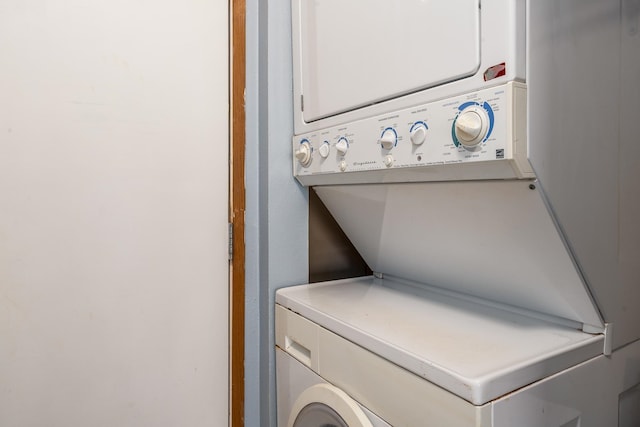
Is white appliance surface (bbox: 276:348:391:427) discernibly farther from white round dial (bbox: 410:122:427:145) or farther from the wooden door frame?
white round dial (bbox: 410:122:427:145)

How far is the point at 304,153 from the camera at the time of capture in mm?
1691

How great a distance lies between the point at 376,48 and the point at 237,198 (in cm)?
92

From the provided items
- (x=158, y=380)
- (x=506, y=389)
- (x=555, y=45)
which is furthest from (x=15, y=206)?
(x=555, y=45)

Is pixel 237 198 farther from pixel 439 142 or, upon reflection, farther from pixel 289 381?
pixel 439 142

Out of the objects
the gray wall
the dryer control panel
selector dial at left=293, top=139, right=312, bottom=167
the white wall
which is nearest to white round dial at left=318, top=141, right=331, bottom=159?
the dryer control panel

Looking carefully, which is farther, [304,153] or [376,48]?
[304,153]

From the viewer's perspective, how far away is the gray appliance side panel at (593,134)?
973 millimetres

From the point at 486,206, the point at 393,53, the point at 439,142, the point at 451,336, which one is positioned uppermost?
the point at 393,53

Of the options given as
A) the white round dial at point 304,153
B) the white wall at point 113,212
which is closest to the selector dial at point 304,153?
the white round dial at point 304,153

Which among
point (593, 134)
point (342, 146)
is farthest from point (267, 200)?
point (593, 134)

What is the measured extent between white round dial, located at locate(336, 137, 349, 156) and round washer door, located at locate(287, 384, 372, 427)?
0.80m

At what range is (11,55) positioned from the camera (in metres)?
1.47

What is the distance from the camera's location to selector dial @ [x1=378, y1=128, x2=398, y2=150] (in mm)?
1224

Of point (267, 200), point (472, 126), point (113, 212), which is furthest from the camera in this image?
point (267, 200)
